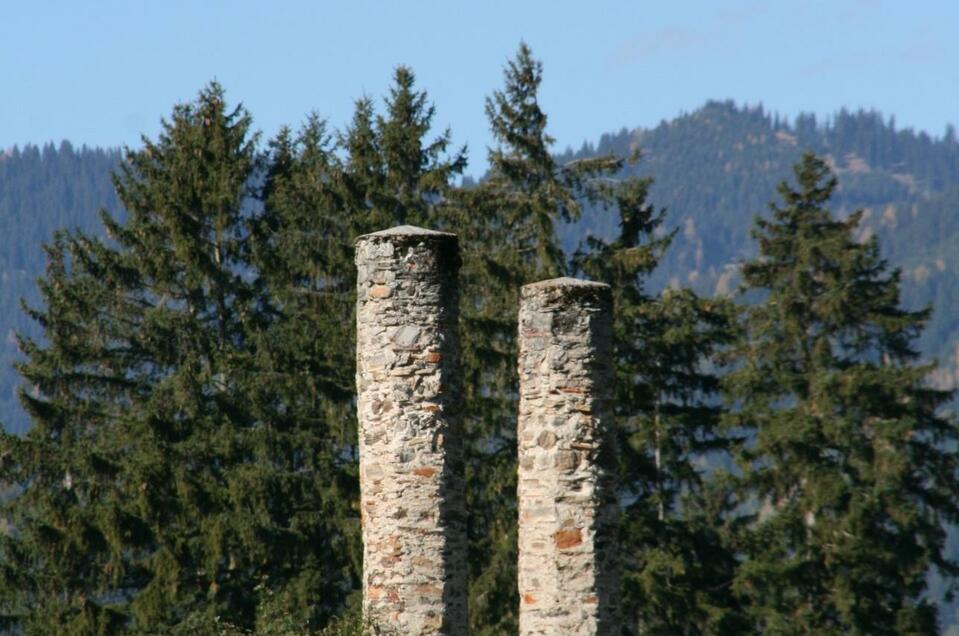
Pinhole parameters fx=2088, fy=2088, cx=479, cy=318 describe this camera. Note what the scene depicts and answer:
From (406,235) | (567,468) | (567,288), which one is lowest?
(567,468)

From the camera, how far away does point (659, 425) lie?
3281 cm

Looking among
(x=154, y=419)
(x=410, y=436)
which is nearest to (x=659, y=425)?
(x=154, y=419)

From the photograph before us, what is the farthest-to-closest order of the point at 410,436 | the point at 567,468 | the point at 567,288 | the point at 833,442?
the point at 833,442 → the point at 567,288 → the point at 567,468 → the point at 410,436

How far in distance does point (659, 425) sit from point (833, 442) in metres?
3.80

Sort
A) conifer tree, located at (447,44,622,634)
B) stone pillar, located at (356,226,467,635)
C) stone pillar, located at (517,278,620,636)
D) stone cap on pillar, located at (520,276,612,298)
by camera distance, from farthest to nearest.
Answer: conifer tree, located at (447,44,622,634) → stone cap on pillar, located at (520,276,612,298) → stone pillar, located at (517,278,620,636) → stone pillar, located at (356,226,467,635)

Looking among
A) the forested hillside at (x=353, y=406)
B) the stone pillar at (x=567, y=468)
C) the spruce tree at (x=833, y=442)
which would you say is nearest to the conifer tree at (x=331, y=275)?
the forested hillside at (x=353, y=406)

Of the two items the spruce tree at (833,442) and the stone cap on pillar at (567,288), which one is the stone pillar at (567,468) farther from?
the spruce tree at (833,442)

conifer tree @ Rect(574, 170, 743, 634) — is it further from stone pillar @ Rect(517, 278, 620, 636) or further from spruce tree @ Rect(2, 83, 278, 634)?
stone pillar @ Rect(517, 278, 620, 636)

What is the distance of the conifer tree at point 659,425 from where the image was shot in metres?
32.2

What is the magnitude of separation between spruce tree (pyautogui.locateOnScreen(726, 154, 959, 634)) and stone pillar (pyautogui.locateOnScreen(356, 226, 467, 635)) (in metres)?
16.4

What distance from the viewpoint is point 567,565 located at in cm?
1759

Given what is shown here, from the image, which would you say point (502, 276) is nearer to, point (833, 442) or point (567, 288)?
point (833, 442)

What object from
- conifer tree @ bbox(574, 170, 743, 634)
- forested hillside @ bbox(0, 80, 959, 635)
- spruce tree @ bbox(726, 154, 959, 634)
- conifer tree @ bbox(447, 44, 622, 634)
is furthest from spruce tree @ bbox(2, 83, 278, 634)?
spruce tree @ bbox(726, 154, 959, 634)

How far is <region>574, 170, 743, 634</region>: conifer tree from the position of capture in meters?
32.2
